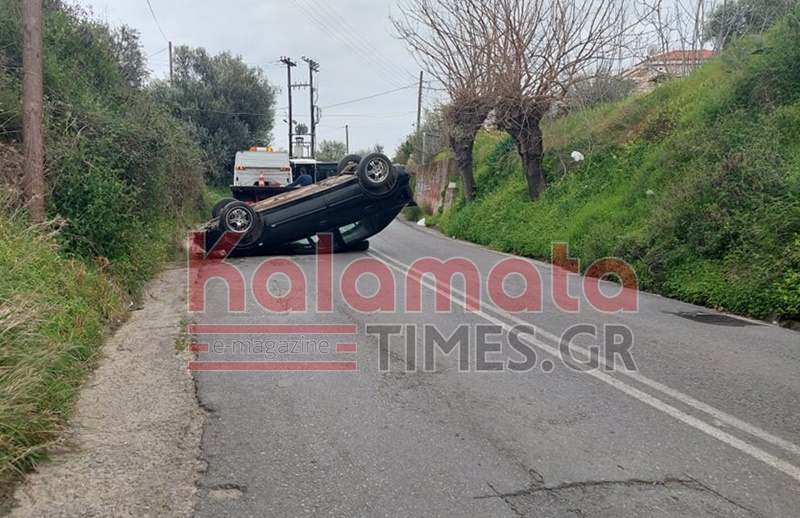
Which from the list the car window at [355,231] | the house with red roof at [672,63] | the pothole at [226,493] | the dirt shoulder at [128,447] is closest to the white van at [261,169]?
the car window at [355,231]

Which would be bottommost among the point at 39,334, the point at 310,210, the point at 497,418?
the point at 497,418

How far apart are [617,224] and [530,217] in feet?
16.4

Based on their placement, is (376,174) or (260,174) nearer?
(376,174)

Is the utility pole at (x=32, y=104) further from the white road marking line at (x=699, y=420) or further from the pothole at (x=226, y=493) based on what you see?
the white road marking line at (x=699, y=420)

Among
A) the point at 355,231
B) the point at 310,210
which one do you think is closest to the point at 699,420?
the point at 310,210

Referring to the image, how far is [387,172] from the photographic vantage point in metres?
14.1

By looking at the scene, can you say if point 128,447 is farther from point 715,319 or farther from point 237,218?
point 237,218

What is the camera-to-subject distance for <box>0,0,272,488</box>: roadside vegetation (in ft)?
13.8

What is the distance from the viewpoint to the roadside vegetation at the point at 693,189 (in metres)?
9.28

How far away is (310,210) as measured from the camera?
1397cm

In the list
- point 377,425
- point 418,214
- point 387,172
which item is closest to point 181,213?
point 387,172

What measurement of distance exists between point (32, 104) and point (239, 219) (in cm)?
556

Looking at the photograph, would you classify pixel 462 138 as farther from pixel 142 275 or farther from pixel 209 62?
pixel 209 62

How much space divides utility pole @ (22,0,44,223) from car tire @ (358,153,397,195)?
672cm
